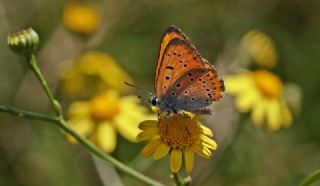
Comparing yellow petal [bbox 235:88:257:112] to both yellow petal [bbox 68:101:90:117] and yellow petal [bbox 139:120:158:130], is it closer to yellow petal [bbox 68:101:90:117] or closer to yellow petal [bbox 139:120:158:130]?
yellow petal [bbox 68:101:90:117]

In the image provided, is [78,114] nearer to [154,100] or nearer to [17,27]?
[154,100]

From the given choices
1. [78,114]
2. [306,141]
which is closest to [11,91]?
[78,114]

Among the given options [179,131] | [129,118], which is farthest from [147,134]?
[129,118]

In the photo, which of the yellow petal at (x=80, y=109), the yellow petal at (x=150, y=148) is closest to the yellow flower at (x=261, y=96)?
the yellow petal at (x=80, y=109)

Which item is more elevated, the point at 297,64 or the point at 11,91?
the point at 297,64

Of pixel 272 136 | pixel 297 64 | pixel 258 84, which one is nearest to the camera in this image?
pixel 258 84

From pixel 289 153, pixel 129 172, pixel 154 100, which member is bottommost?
pixel 289 153

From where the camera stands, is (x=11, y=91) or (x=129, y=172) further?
(x=11, y=91)
